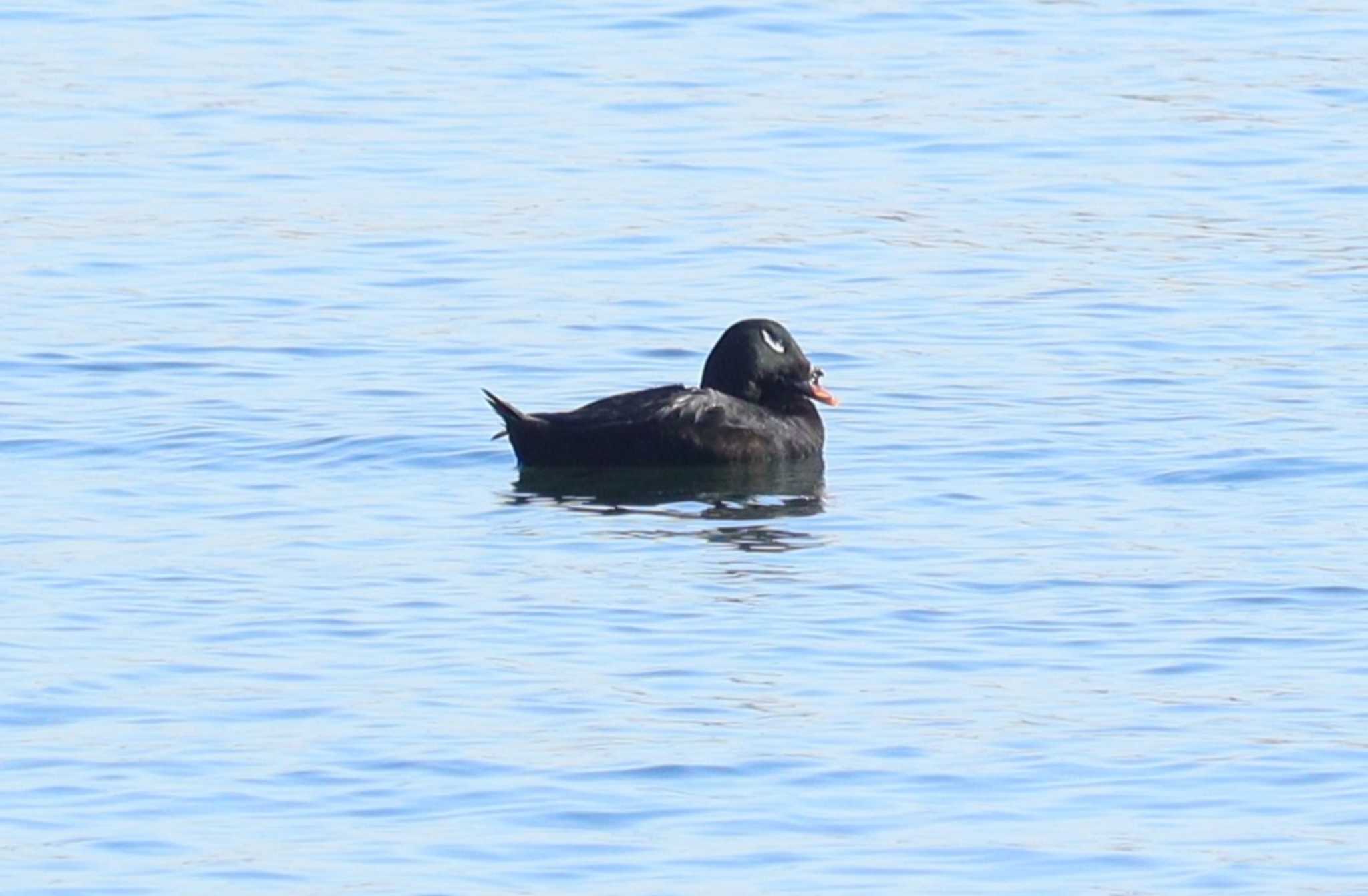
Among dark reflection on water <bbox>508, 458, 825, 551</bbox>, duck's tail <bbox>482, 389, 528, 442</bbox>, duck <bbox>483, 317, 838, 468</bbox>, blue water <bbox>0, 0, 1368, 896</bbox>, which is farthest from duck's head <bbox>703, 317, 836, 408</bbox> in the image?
duck's tail <bbox>482, 389, 528, 442</bbox>

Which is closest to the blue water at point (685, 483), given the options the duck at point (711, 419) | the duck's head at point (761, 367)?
the duck at point (711, 419)

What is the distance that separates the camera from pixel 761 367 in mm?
14852

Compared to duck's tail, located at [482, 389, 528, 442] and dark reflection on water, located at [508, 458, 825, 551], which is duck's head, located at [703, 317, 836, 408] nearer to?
dark reflection on water, located at [508, 458, 825, 551]

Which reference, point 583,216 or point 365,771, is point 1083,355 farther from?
point 365,771

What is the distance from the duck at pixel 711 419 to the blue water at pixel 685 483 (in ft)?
0.60

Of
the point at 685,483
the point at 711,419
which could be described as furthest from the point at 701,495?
the point at 711,419

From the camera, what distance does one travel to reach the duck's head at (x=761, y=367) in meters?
14.8

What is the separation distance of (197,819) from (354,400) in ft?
22.4

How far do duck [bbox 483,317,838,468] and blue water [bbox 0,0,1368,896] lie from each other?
18 centimetres

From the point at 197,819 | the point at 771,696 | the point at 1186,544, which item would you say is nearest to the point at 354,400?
the point at 1186,544

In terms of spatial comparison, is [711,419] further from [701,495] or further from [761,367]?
[761,367]

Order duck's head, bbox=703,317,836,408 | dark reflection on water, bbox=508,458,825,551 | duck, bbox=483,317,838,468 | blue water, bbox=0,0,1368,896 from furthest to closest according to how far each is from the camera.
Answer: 1. duck's head, bbox=703,317,836,408
2. duck, bbox=483,317,838,468
3. dark reflection on water, bbox=508,458,825,551
4. blue water, bbox=0,0,1368,896

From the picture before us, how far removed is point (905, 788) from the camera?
891 cm

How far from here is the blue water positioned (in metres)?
8.72
